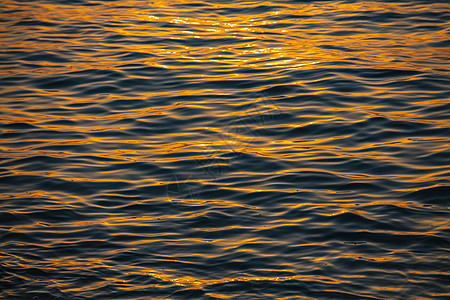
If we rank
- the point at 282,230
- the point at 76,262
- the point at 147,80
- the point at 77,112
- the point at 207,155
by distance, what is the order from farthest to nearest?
the point at 147,80 → the point at 77,112 → the point at 207,155 → the point at 282,230 → the point at 76,262

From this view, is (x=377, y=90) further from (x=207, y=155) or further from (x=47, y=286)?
(x=47, y=286)

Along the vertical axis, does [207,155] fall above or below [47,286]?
above

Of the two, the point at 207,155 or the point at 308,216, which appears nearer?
the point at 308,216

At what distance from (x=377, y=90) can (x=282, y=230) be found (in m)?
4.36

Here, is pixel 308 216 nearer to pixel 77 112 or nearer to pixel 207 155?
pixel 207 155

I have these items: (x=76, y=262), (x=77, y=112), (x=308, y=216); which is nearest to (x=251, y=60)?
(x=77, y=112)

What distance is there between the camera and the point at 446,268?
6.09 meters

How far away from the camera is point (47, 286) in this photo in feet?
19.6

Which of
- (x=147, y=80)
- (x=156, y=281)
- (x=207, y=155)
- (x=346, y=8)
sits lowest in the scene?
(x=156, y=281)

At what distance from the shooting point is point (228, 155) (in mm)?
8648

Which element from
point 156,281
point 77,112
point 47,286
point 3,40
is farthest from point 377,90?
point 3,40

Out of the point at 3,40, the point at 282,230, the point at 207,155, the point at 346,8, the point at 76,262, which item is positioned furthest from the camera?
the point at 346,8

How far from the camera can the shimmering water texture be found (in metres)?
6.18

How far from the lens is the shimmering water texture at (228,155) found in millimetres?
6184
